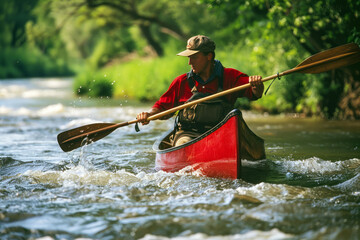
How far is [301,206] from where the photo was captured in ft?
13.6

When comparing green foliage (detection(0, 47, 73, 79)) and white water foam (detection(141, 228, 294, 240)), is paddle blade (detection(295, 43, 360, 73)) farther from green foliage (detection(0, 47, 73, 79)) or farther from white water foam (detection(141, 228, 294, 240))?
green foliage (detection(0, 47, 73, 79))

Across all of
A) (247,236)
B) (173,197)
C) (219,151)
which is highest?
(219,151)

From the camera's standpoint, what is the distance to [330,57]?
18.6 ft

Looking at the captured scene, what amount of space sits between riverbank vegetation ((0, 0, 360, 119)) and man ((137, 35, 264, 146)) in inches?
103

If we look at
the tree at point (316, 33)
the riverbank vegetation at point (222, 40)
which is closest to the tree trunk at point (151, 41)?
the riverbank vegetation at point (222, 40)

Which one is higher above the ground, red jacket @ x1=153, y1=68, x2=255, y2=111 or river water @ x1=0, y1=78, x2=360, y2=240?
red jacket @ x1=153, y1=68, x2=255, y2=111

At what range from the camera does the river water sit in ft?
12.1

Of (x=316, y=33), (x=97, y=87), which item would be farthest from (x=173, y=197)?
(x=97, y=87)

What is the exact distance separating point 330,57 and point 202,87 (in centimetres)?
153

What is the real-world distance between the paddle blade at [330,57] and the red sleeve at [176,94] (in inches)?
52.1

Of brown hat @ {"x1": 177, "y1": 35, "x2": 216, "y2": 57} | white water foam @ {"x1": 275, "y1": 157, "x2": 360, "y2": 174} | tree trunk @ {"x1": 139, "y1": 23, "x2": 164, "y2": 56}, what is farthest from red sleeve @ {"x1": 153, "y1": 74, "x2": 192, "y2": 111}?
tree trunk @ {"x1": 139, "y1": 23, "x2": 164, "y2": 56}

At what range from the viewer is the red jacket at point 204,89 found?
558cm

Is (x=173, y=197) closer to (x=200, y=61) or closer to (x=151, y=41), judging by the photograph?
(x=200, y=61)

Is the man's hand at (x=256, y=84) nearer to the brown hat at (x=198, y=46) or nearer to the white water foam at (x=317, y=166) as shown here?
the brown hat at (x=198, y=46)
